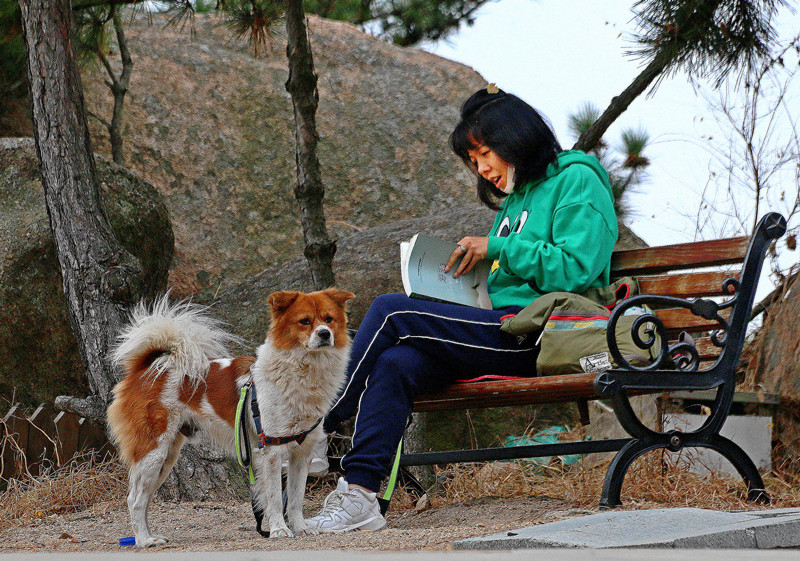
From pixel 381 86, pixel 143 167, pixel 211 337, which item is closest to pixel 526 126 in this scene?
pixel 211 337

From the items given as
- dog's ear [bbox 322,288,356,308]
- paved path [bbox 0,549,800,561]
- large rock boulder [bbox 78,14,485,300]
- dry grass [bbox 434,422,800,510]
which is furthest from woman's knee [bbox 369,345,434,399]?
large rock boulder [bbox 78,14,485,300]

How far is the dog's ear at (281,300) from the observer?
Answer: 3.28m

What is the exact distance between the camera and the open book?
327 centimetres

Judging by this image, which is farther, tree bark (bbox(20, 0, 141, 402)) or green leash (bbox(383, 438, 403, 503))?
tree bark (bbox(20, 0, 141, 402))

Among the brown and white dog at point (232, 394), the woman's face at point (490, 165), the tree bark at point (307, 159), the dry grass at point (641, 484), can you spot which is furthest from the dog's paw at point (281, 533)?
the tree bark at point (307, 159)

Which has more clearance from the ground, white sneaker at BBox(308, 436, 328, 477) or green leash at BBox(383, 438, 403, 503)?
green leash at BBox(383, 438, 403, 503)

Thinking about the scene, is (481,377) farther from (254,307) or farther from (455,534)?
(254,307)

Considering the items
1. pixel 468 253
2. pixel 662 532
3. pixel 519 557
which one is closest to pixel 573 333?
pixel 468 253

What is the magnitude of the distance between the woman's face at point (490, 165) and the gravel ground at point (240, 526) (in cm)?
133

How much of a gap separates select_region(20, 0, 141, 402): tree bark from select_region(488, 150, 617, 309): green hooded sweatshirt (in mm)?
2124

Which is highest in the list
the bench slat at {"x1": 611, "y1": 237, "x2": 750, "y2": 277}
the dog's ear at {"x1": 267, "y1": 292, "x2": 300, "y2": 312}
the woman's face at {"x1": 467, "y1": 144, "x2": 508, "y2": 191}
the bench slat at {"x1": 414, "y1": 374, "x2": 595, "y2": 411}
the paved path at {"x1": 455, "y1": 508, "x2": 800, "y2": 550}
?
the woman's face at {"x1": 467, "y1": 144, "x2": 508, "y2": 191}

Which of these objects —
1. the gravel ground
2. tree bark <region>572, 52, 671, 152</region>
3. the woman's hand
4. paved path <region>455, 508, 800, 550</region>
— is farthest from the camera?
tree bark <region>572, 52, 671, 152</region>

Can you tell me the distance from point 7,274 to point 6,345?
0.43 m

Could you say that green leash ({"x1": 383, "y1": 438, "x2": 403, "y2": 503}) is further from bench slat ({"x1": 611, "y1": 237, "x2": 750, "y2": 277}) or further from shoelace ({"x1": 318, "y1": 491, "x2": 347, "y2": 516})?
bench slat ({"x1": 611, "y1": 237, "x2": 750, "y2": 277})
